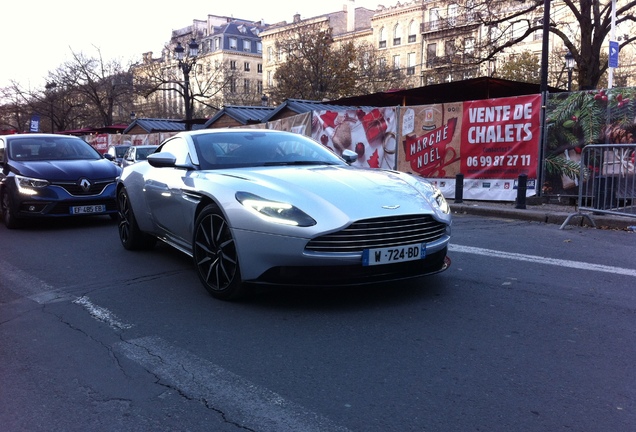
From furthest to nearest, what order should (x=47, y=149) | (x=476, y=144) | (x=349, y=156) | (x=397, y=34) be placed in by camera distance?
(x=397, y=34)
(x=476, y=144)
(x=47, y=149)
(x=349, y=156)

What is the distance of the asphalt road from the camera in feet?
9.00

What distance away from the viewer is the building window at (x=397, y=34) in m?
68.0

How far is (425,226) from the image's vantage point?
4469mm

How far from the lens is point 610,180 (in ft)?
29.5

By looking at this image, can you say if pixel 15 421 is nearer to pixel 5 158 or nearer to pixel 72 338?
pixel 72 338

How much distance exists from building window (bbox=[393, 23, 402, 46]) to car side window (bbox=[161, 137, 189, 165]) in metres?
65.9

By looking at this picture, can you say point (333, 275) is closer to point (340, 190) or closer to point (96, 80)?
point (340, 190)

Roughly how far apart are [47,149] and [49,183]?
55.2 inches

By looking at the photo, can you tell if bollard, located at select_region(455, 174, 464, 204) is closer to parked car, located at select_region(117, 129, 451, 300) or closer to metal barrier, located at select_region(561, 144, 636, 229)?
metal barrier, located at select_region(561, 144, 636, 229)

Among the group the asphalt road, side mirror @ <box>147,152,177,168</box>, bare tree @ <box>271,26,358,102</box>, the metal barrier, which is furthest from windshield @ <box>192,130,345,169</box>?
bare tree @ <box>271,26,358,102</box>

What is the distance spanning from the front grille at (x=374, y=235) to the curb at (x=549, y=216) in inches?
223

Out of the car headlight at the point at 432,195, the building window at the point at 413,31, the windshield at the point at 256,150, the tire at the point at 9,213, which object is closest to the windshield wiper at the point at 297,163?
the windshield at the point at 256,150

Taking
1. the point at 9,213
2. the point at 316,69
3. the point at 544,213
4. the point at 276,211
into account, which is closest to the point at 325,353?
the point at 276,211

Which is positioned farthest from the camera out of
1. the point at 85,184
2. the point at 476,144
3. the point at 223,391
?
the point at 476,144
